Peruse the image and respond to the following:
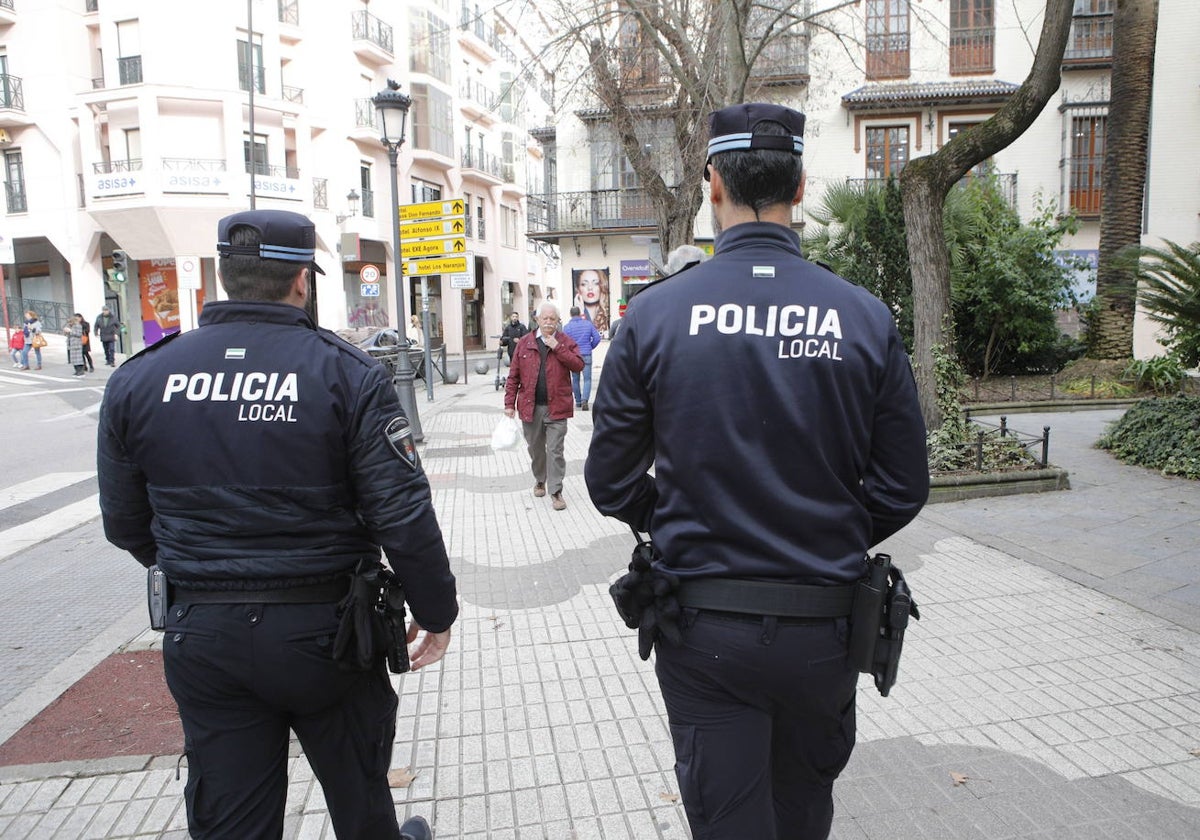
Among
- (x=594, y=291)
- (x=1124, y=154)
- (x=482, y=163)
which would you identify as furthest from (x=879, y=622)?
(x=482, y=163)

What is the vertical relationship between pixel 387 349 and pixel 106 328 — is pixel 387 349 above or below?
below

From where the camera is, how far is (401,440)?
2.26 metres

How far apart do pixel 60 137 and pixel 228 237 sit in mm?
37048

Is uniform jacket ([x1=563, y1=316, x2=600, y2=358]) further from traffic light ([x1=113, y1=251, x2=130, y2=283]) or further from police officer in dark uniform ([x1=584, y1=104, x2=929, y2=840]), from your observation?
traffic light ([x1=113, y1=251, x2=130, y2=283])

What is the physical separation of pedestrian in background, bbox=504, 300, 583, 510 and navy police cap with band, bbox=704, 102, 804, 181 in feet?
21.0

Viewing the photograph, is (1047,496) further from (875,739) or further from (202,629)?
(202,629)

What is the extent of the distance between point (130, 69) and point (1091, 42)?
101ft

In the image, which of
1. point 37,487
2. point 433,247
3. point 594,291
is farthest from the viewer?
point 594,291

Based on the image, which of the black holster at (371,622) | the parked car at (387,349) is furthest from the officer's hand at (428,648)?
the parked car at (387,349)

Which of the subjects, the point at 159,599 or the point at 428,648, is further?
the point at 428,648

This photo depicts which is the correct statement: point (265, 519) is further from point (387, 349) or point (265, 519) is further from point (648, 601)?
point (387, 349)

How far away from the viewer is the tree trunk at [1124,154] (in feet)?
Answer: 46.0

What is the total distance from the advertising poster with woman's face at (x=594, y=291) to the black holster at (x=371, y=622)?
24.4 metres

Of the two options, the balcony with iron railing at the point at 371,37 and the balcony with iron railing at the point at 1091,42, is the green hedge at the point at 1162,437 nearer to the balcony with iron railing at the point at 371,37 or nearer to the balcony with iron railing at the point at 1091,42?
the balcony with iron railing at the point at 1091,42
